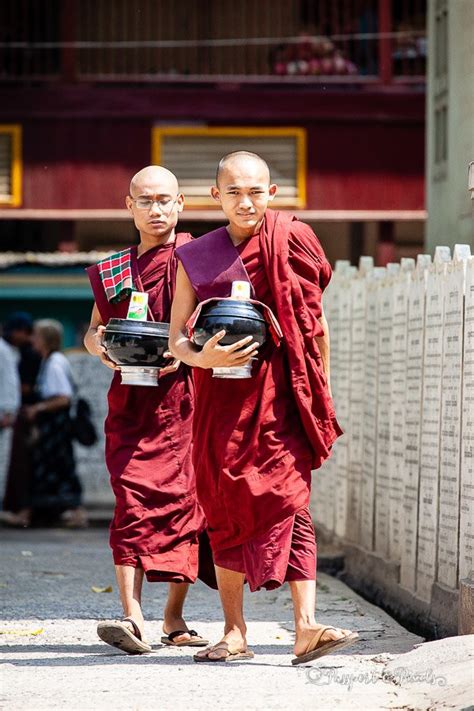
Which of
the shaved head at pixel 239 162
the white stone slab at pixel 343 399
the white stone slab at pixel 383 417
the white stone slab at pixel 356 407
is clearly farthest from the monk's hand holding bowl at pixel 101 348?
the white stone slab at pixel 343 399

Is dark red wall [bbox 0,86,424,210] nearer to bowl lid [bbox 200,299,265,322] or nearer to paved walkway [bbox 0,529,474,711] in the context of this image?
paved walkway [bbox 0,529,474,711]

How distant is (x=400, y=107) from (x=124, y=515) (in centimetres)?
1219

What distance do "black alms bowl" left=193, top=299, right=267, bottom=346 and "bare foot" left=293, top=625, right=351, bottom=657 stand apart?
1.01 metres

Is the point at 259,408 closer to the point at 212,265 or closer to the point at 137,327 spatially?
the point at 212,265

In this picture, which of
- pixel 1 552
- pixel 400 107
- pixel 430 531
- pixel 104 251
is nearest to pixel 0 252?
pixel 104 251

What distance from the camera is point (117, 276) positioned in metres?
6.59

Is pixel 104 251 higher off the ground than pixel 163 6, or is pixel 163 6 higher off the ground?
pixel 163 6

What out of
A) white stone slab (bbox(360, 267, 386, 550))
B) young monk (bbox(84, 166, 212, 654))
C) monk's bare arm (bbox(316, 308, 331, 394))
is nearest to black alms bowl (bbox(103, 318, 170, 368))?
young monk (bbox(84, 166, 212, 654))

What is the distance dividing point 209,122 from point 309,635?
1283cm

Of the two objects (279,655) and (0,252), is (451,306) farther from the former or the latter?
(0,252)

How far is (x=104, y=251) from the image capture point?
18.1 meters

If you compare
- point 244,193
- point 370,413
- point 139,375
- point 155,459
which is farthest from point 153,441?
point 370,413

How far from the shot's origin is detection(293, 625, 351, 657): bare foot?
18.4ft

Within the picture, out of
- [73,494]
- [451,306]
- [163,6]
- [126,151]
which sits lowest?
[73,494]
